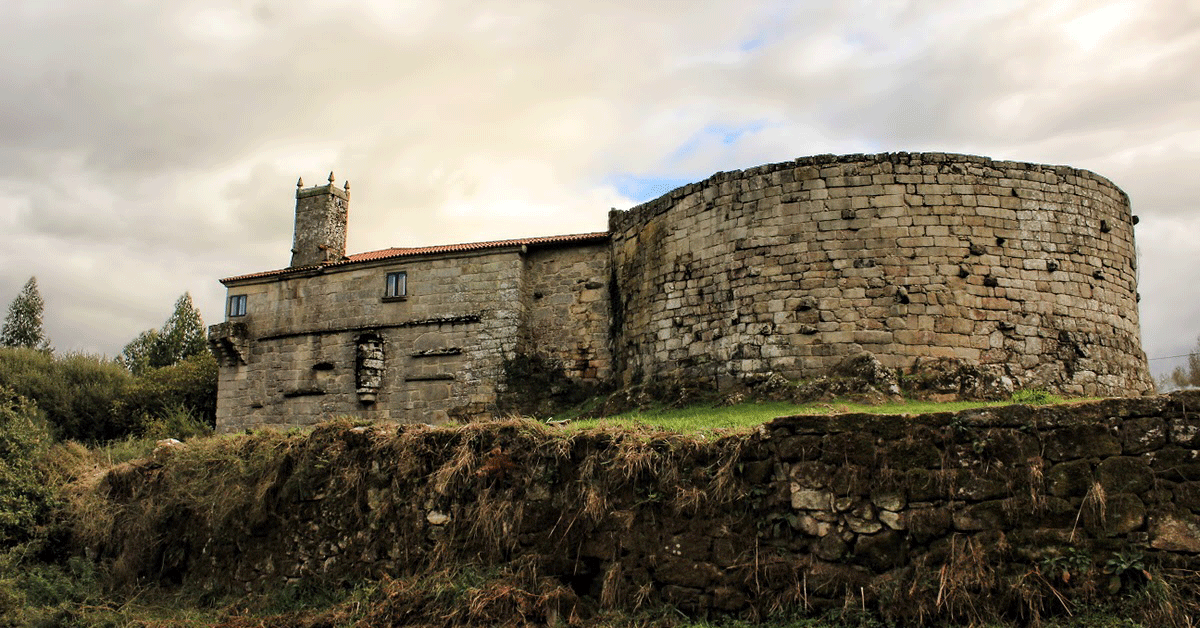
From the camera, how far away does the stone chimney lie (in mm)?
27391

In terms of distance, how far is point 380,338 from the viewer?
23.6 m

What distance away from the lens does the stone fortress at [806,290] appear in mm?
17188

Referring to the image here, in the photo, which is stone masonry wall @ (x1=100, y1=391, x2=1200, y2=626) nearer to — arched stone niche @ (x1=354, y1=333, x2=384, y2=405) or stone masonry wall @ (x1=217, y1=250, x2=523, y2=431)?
stone masonry wall @ (x1=217, y1=250, x2=523, y2=431)

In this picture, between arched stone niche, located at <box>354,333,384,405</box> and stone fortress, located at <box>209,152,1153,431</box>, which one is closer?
stone fortress, located at <box>209,152,1153,431</box>

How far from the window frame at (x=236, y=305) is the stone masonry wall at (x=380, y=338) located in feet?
0.62

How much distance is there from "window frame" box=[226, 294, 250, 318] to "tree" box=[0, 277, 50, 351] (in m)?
31.4

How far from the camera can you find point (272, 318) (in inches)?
1005

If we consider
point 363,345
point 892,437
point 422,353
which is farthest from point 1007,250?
point 363,345

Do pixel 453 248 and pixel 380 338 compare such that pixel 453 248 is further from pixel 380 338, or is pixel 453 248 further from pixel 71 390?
pixel 71 390

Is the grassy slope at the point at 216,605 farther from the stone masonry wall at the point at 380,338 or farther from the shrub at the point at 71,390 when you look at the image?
the shrub at the point at 71,390

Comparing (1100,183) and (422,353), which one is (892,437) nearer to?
(1100,183)

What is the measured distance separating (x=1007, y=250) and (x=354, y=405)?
15395 millimetres

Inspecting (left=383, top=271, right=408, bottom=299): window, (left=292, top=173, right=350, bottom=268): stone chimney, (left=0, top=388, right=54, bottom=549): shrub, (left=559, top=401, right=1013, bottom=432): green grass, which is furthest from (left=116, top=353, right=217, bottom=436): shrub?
(left=559, top=401, right=1013, bottom=432): green grass

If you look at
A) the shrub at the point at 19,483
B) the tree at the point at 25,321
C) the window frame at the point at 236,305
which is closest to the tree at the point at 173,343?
the tree at the point at 25,321
